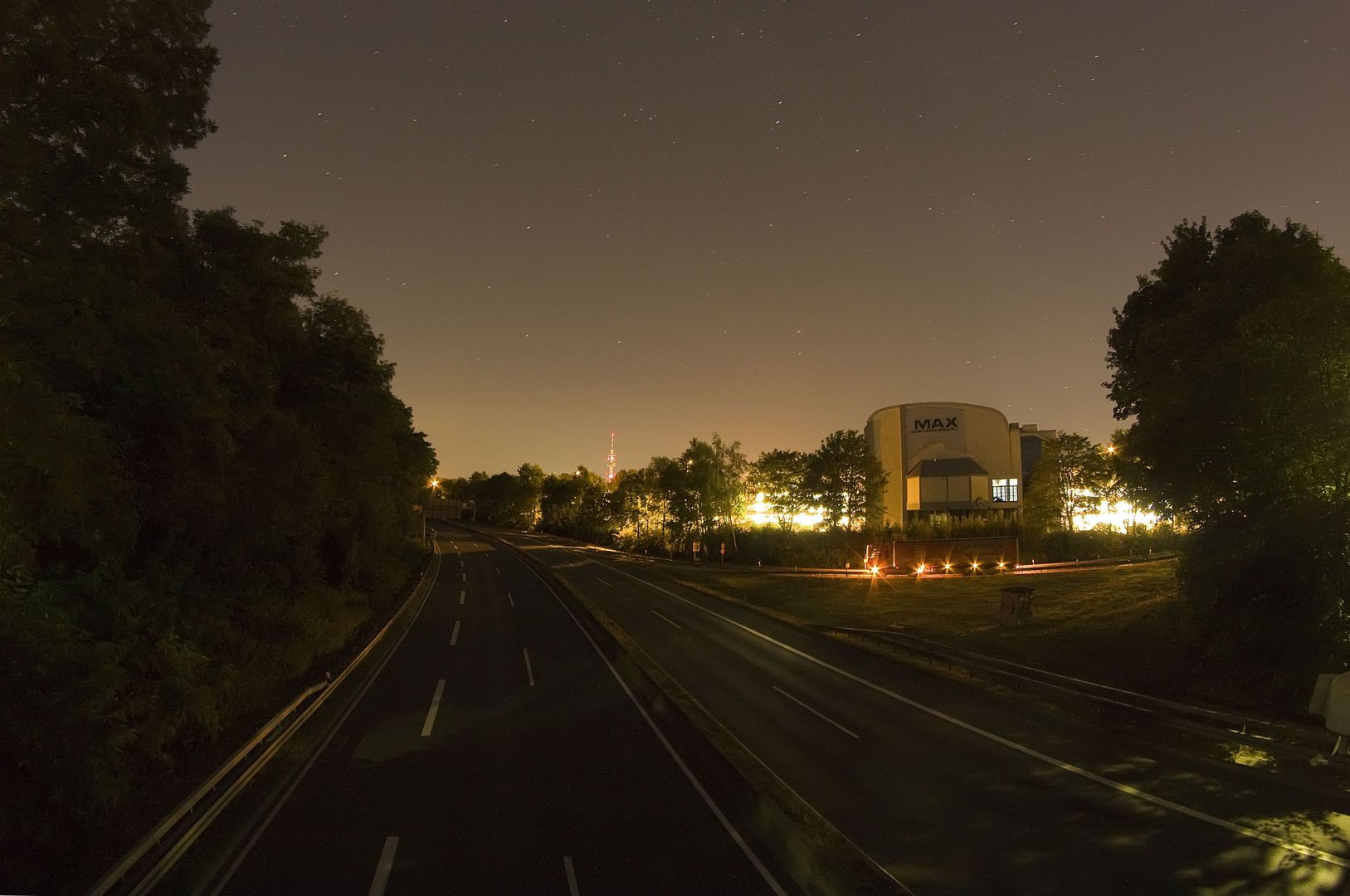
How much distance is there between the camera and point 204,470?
1880 centimetres

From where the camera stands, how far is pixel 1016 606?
31.5 metres

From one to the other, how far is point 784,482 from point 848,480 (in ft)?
36.6

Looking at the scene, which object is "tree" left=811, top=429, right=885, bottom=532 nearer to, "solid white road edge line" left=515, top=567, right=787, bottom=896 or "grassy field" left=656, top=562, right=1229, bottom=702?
"grassy field" left=656, top=562, right=1229, bottom=702

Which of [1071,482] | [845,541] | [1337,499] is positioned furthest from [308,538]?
[1071,482]

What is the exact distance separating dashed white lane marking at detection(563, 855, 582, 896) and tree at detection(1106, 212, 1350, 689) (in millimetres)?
18605

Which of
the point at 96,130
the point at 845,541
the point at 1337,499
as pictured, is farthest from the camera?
the point at 845,541

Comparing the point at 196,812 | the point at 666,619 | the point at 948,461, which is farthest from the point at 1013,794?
the point at 948,461

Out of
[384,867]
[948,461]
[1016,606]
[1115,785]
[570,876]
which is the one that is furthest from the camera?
[948,461]

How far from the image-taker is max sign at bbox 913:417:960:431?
270 ft

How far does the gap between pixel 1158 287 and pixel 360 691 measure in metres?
29.7

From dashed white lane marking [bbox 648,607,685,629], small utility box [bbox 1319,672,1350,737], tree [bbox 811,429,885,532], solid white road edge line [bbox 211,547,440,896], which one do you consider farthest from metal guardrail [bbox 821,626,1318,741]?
tree [bbox 811,429,885,532]

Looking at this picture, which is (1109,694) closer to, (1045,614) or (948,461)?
(1045,614)

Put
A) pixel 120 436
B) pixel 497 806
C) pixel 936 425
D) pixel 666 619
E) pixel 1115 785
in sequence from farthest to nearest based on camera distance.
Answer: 1. pixel 936 425
2. pixel 666 619
3. pixel 120 436
4. pixel 1115 785
5. pixel 497 806

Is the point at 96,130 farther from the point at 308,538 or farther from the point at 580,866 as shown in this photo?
the point at 308,538
